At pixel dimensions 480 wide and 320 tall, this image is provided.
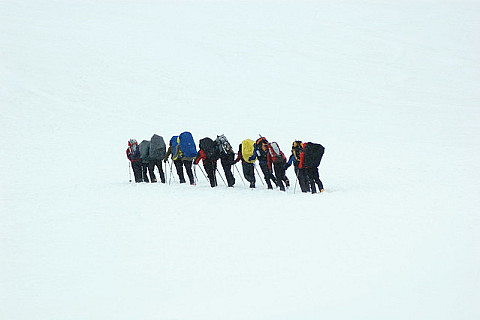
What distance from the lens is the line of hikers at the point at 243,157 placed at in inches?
519

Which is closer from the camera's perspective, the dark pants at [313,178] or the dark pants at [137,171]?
the dark pants at [313,178]

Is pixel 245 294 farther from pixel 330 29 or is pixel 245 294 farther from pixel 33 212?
pixel 330 29

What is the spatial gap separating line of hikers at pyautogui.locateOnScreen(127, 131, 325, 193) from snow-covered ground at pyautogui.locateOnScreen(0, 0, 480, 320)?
64 centimetres

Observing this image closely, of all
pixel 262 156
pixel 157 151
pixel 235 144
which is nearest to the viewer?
pixel 262 156

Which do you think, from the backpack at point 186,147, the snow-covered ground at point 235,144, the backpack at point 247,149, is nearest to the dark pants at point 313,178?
the snow-covered ground at point 235,144

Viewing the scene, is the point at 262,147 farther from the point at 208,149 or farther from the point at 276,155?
the point at 208,149

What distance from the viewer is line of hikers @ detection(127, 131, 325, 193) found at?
43.2ft

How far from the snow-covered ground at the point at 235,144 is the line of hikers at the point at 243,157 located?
638mm

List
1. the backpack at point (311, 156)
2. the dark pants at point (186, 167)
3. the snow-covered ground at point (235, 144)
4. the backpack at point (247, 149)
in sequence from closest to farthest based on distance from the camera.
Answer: the snow-covered ground at point (235, 144)
the backpack at point (311, 156)
the backpack at point (247, 149)
the dark pants at point (186, 167)

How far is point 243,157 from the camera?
1430cm

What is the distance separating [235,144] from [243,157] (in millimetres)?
10019

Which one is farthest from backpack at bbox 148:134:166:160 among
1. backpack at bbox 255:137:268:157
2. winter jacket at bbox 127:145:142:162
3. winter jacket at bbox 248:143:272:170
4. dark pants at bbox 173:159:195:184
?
backpack at bbox 255:137:268:157

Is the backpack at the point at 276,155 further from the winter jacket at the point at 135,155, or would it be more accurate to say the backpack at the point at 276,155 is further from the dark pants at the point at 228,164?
the winter jacket at the point at 135,155

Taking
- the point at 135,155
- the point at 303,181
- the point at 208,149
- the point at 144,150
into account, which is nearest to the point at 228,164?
the point at 208,149
